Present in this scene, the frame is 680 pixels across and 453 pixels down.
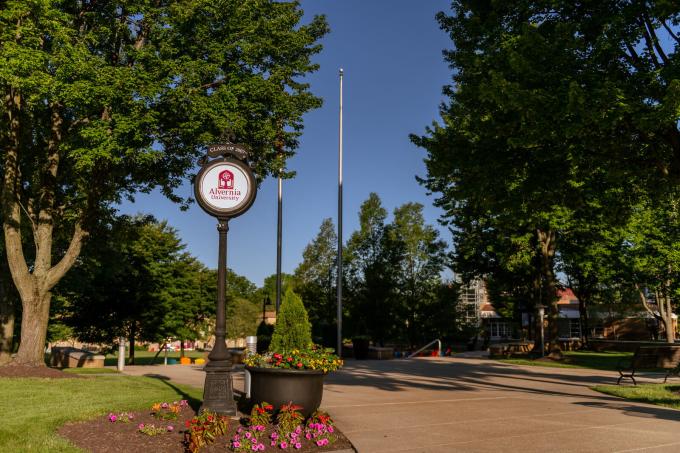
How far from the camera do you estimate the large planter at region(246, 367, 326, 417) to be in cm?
764

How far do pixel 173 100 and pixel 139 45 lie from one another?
3224 millimetres

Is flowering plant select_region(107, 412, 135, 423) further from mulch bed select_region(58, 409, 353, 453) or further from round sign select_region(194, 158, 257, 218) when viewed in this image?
round sign select_region(194, 158, 257, 218)

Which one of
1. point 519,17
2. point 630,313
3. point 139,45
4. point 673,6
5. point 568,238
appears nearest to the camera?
point 673,6

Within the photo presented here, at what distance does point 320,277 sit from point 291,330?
1375 inches

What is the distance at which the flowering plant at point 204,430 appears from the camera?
6164 millimetres

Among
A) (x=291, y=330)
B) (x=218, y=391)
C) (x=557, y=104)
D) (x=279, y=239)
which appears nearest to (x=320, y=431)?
(x=218, y=391)

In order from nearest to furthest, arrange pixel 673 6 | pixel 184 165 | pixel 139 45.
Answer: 1. pixel 673 6
2. pixel 139 45
3. pixel 184 165

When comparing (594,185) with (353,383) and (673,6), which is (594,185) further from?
(353,383)

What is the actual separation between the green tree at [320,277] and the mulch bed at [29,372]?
22.3m

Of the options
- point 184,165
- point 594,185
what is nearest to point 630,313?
point 594,185

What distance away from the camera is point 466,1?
47.1 ft

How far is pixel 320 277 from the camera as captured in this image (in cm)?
4403

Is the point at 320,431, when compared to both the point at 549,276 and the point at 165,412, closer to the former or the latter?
the point at 165,412

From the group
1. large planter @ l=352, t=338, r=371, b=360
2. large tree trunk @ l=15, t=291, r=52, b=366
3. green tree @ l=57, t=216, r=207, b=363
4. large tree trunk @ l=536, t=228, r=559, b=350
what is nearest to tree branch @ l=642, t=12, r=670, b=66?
large tree trunk @ l=536, t=228, r=559, b=350
